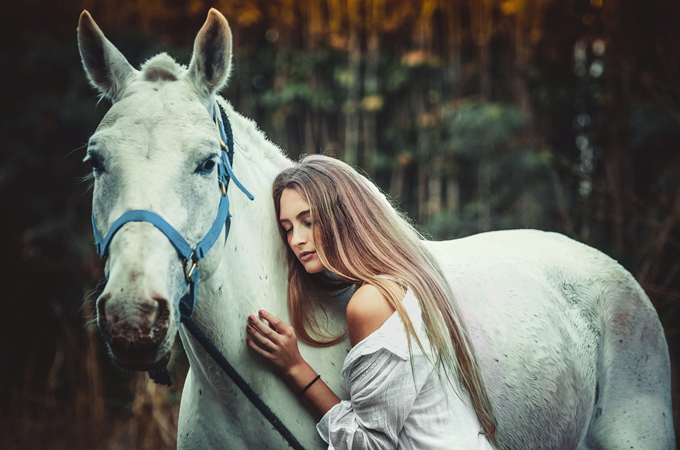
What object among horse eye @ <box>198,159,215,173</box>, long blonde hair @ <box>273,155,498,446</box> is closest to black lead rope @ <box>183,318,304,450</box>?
long blonde hair @ <box>273,155,498,446</box>

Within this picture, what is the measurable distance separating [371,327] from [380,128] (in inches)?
237

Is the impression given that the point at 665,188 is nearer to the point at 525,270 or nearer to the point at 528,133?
the point at 528,133

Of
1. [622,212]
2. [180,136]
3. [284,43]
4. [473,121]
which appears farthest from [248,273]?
[284,43]

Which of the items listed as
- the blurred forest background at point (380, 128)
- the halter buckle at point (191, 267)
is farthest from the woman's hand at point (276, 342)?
the blurred forest background at point (380, 128)

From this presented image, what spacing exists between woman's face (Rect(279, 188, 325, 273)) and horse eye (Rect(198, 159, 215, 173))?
0.32 meters

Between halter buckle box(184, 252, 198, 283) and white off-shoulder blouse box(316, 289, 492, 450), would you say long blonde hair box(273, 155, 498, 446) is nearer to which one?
white off-shoulder blouse box(316, 289, 492, 450)

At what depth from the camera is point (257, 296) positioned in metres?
1.61

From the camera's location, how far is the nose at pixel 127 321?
1.11 meters

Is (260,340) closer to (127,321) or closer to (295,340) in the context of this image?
(295,340)

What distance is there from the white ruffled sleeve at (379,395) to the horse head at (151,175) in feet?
1.67

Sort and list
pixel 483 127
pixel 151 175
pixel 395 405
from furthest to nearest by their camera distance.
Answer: pixel 483 127, pixel 395 405, pixel 151 175

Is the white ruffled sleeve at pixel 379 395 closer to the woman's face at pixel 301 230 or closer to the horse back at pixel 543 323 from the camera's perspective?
the woman's face at pixel 301 230

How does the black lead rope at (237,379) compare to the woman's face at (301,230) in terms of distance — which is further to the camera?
the woman's face at (301,230)

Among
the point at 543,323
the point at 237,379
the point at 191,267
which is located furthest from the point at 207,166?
the point at 543,323
